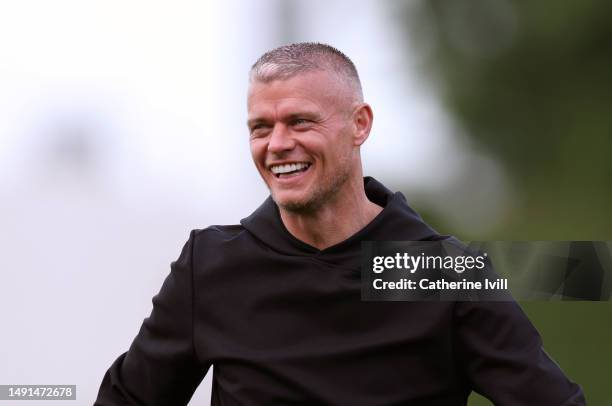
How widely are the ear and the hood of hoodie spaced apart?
0.25 meters

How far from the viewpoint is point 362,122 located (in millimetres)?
3355

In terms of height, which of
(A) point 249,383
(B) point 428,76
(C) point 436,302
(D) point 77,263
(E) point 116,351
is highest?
(B) point 428,76

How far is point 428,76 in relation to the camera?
26.3 feet

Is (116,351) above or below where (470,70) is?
below

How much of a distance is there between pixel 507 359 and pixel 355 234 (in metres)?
0.65

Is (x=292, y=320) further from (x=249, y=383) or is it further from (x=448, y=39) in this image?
(x=448, y=39)

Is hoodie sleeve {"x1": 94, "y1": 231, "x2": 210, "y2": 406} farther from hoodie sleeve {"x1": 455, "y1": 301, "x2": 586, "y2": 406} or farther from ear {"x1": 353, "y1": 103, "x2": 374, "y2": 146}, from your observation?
hoodie sleeve {"x1": 455, "y1": 301, "x2": 586, "y2": 406}

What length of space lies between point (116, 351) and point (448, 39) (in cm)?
366

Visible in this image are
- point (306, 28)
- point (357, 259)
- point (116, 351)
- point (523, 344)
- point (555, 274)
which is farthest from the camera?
point (306, 28)

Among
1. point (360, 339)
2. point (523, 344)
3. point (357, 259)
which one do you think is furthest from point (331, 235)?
point (523, 344)

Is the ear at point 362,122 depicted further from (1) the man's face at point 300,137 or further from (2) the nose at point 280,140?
(2) the nose at point 280,140

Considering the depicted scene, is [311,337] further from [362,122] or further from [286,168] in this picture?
[362,122]

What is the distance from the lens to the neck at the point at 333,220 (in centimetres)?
328

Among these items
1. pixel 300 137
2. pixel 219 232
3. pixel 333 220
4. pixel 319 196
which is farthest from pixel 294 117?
pixel 219 232
